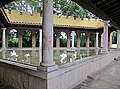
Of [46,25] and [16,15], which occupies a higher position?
[16,15]

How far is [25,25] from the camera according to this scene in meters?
16.9

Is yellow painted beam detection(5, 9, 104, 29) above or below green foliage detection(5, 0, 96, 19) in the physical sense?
below

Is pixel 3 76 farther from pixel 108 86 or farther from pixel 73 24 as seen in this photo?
pixel 73 24

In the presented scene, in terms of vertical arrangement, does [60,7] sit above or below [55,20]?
above

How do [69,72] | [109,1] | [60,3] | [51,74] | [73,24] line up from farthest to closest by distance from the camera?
[60,3] < [73,24] < [109,1] < [69,72] < [51,74]

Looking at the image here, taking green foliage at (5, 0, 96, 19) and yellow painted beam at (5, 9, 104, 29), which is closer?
yellow painted beam at (5, 9, 104, 29)

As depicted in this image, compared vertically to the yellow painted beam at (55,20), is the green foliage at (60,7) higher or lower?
higher

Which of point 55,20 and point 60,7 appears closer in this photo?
point 55,20

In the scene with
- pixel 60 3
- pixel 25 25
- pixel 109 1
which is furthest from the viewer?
pixel 60 3

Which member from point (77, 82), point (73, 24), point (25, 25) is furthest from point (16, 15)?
point (77, 82)

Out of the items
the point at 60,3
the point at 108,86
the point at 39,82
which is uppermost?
the point at 60,3

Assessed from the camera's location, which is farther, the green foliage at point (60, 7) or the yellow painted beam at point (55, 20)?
the green foliage at point (60, 7)

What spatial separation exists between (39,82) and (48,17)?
68.9 inches

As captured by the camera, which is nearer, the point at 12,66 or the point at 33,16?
the point at 12,66
